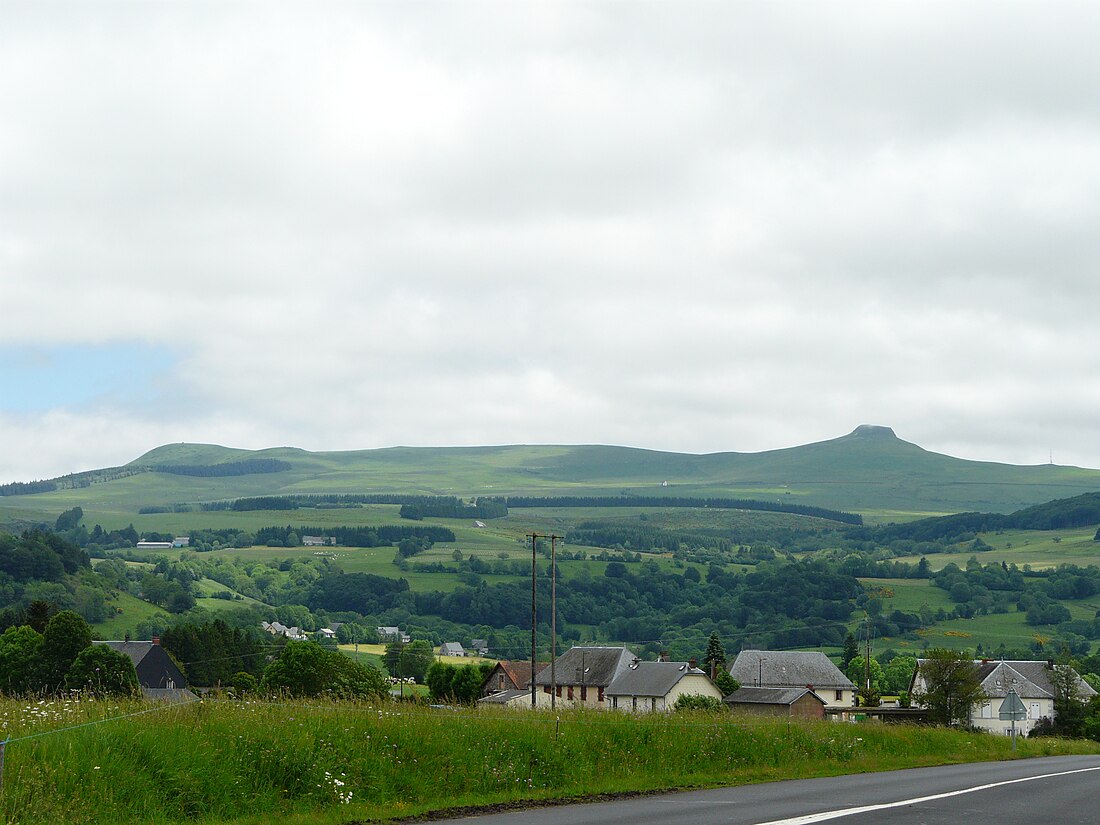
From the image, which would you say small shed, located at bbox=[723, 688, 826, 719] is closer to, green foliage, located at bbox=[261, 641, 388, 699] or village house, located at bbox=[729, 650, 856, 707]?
village house, located at bbox=[729, 650, 856, 707]

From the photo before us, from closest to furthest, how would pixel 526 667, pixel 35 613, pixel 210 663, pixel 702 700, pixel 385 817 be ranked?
pixel 385 817
pixel 702 700
pixel 35 613
pixel 210 663
pixel 526 667

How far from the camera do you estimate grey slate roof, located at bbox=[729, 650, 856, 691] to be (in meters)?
128

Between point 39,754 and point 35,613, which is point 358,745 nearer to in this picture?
point 39,754

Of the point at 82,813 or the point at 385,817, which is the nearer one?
the point at 82,813

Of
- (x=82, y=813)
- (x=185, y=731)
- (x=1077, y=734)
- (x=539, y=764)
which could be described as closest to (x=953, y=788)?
(x=539, y=764)

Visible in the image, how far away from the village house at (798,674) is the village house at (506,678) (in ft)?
70.2

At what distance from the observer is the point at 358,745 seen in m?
21.4

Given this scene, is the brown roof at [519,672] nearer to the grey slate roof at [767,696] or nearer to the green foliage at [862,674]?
the grey slate roof at [767,696]

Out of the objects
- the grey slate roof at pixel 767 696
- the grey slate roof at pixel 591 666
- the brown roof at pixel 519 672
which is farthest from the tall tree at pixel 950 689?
the brown roof at pixel 519 672

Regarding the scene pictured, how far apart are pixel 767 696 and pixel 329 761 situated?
91.3 m

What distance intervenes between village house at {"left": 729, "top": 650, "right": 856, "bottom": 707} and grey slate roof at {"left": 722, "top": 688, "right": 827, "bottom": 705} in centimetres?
1734

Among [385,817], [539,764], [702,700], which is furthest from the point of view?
[702,700]

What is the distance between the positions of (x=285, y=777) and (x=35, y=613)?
264 ft

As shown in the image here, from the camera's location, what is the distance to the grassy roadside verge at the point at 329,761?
17.6 meters
